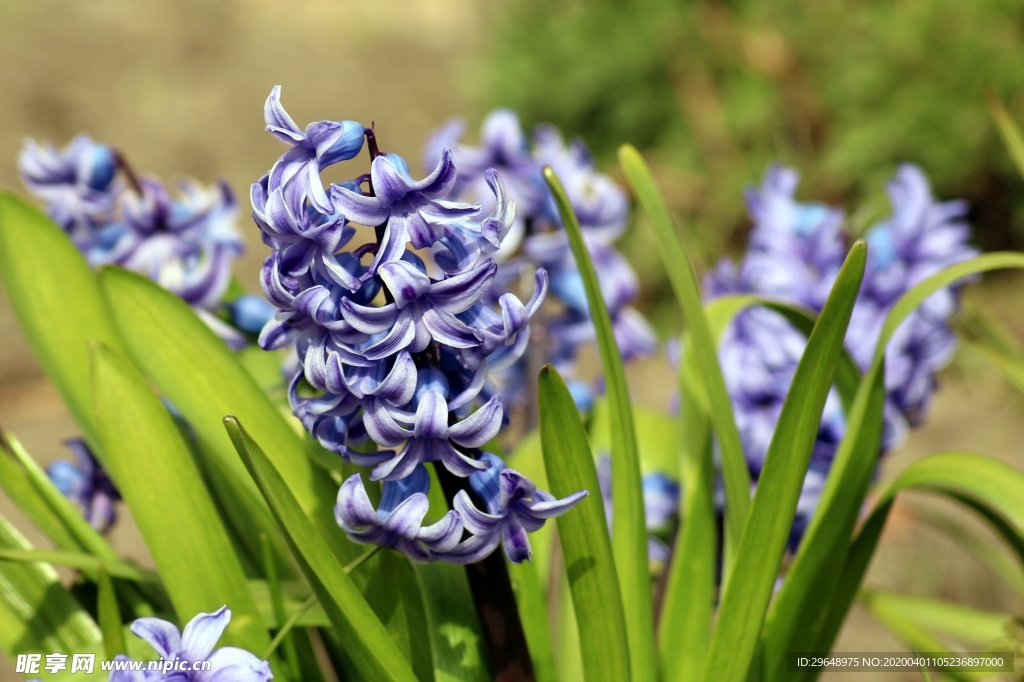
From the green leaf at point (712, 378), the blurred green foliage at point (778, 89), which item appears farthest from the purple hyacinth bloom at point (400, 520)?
the blurred green foliage at point (778, 89)

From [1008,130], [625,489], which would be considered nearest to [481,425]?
[625,489]

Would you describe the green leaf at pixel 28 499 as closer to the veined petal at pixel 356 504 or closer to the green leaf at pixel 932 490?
the veined petal at pixel 356 504

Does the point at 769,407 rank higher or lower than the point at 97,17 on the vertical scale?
lower

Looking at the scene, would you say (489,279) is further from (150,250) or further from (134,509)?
(150,250)

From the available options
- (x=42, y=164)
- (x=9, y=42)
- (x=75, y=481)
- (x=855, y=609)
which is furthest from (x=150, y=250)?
(x=9, y=42)

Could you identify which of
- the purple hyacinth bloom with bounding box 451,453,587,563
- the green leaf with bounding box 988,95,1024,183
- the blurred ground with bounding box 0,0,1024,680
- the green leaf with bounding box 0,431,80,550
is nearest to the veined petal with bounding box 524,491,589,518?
the purple hyacinth bloom with bounding box 451,453,587,563

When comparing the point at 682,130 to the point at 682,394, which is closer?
the point at 682,394

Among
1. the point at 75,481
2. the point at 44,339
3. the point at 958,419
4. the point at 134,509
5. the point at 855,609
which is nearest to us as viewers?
the point at 134,509

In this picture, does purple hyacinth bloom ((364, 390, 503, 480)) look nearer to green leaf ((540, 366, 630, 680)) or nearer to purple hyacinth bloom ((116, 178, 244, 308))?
green leaf ((540, 366, 630, 680))
